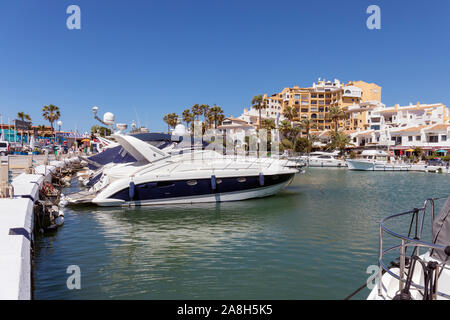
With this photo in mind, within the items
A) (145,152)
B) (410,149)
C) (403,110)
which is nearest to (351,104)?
(403,110)

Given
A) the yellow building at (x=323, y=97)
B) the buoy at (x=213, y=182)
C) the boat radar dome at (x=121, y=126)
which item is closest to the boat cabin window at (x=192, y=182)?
the buoy at (x=213, y=182)

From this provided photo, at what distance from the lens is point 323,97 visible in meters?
110

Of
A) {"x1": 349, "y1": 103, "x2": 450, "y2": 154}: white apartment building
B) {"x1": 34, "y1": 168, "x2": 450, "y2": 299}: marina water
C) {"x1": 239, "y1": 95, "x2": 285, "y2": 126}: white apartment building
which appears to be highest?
{"x1": 239, "y1": 95, "x2": 285, "y2": 126}: white apartment building

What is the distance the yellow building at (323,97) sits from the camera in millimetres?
104250

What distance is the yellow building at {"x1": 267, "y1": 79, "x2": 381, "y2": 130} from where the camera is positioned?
104 metres

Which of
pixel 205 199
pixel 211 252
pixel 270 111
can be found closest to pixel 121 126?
pixel 205 199

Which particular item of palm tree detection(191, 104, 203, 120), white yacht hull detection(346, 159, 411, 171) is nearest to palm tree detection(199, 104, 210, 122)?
palm tree detection(191, 104, 203, 120)

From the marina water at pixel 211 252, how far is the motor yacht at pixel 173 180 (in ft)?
2.38

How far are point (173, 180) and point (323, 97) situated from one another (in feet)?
341

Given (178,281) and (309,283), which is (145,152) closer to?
(178,281)

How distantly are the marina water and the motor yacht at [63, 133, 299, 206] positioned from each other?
0.73m

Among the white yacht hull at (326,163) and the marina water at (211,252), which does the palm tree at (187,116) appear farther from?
the marina water at (211,252)

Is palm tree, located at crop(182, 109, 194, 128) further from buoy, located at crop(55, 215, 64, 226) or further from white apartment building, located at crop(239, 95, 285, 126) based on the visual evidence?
buoy, located at crop(55, 215, 64, 226)
